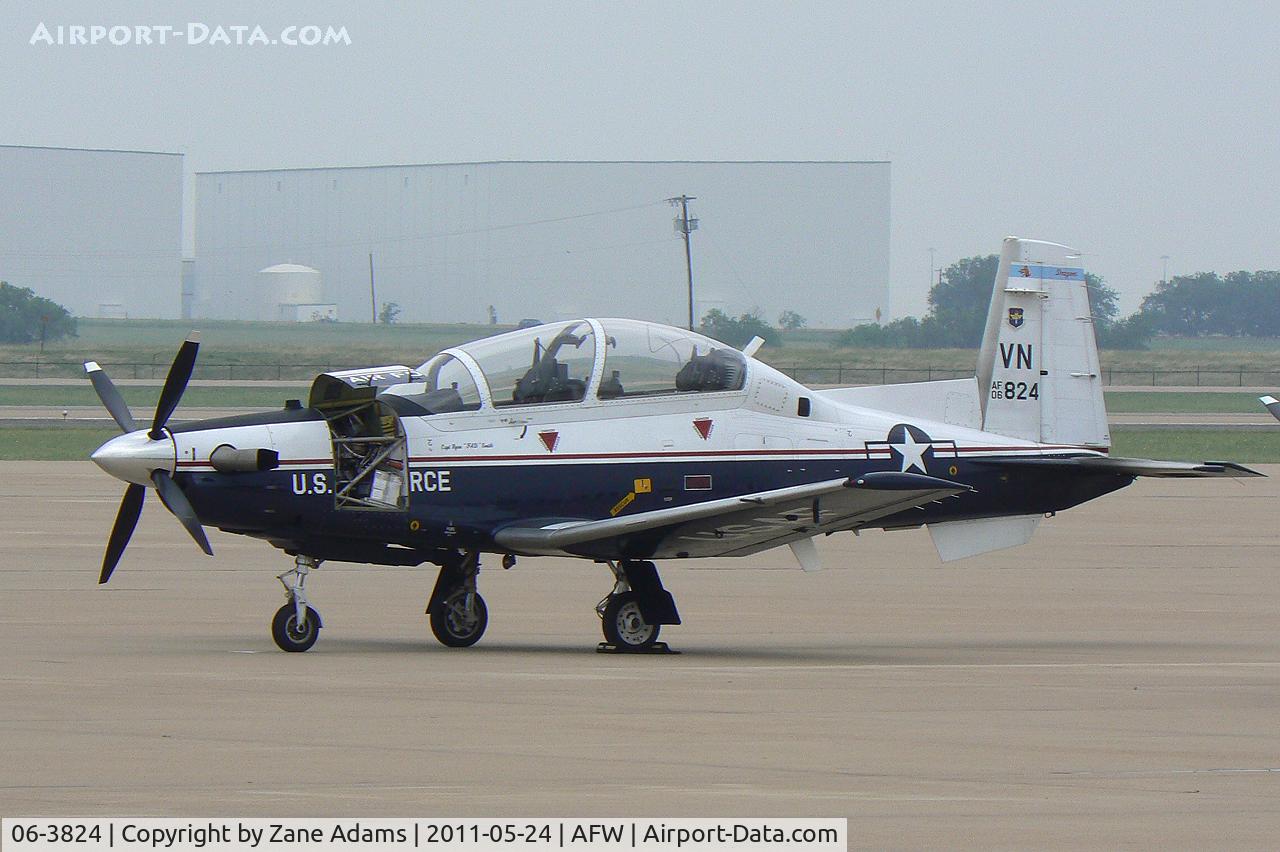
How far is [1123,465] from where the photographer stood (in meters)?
13.9

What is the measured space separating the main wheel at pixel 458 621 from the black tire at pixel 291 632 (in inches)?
39.5

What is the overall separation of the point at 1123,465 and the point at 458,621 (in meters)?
5.35

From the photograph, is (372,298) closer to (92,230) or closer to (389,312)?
(389,312)

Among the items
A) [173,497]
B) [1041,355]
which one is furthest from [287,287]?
[173,497]

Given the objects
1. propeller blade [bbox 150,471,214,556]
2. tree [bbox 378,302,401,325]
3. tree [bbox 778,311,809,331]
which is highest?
tree [bbox 378,302,401,325]

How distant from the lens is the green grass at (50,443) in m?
37.7

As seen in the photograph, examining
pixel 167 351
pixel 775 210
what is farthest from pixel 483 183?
pixel 167 351

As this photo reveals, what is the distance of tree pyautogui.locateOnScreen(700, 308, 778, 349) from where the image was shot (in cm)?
7931

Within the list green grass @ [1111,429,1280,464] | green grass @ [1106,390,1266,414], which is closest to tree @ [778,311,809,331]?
green grass @ [1106,390,1266,414]

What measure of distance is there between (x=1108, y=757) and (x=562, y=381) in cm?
556

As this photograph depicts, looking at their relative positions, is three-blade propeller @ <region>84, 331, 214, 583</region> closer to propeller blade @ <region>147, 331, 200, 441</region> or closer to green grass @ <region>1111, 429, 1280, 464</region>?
propeller blade @ <region>147, 331, 200, 441</region>

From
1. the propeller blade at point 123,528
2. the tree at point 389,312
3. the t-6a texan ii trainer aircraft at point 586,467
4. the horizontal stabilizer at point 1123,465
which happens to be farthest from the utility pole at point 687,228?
the propeller blade at point 123,528

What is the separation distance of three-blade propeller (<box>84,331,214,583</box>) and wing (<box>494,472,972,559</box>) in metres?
2.27

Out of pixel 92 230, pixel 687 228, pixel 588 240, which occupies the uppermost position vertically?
pixel 92 230
